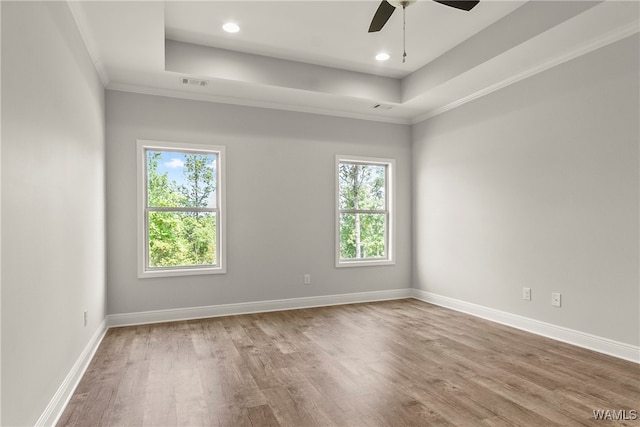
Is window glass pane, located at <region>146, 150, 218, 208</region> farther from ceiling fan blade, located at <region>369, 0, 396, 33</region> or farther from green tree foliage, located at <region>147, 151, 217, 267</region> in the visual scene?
ceiling fan blade, located at <region>369, 0, 396, 33</region>

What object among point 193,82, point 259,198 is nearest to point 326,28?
point 193,82

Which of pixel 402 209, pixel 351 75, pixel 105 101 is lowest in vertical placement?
pixel 402 209

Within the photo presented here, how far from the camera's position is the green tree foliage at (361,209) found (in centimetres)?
554

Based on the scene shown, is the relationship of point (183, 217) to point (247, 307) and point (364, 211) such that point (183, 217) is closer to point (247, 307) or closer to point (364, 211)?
point (247, 307)

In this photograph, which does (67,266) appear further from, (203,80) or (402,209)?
(402,209)

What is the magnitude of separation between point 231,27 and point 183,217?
2.25m

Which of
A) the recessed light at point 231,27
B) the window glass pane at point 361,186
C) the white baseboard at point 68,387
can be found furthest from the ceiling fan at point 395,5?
the white baseboard at point 68,387

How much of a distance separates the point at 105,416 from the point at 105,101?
11.1 feet

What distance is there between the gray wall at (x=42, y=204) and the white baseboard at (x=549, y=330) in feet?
13.5

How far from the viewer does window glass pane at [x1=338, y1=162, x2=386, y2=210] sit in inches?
219

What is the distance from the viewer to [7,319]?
1.63 meters

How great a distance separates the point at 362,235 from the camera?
223 inches

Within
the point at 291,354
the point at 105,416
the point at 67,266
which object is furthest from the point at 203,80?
the point at 105,416

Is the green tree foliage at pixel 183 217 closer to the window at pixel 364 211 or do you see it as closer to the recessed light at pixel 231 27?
the recessed light at pixel 231 27
